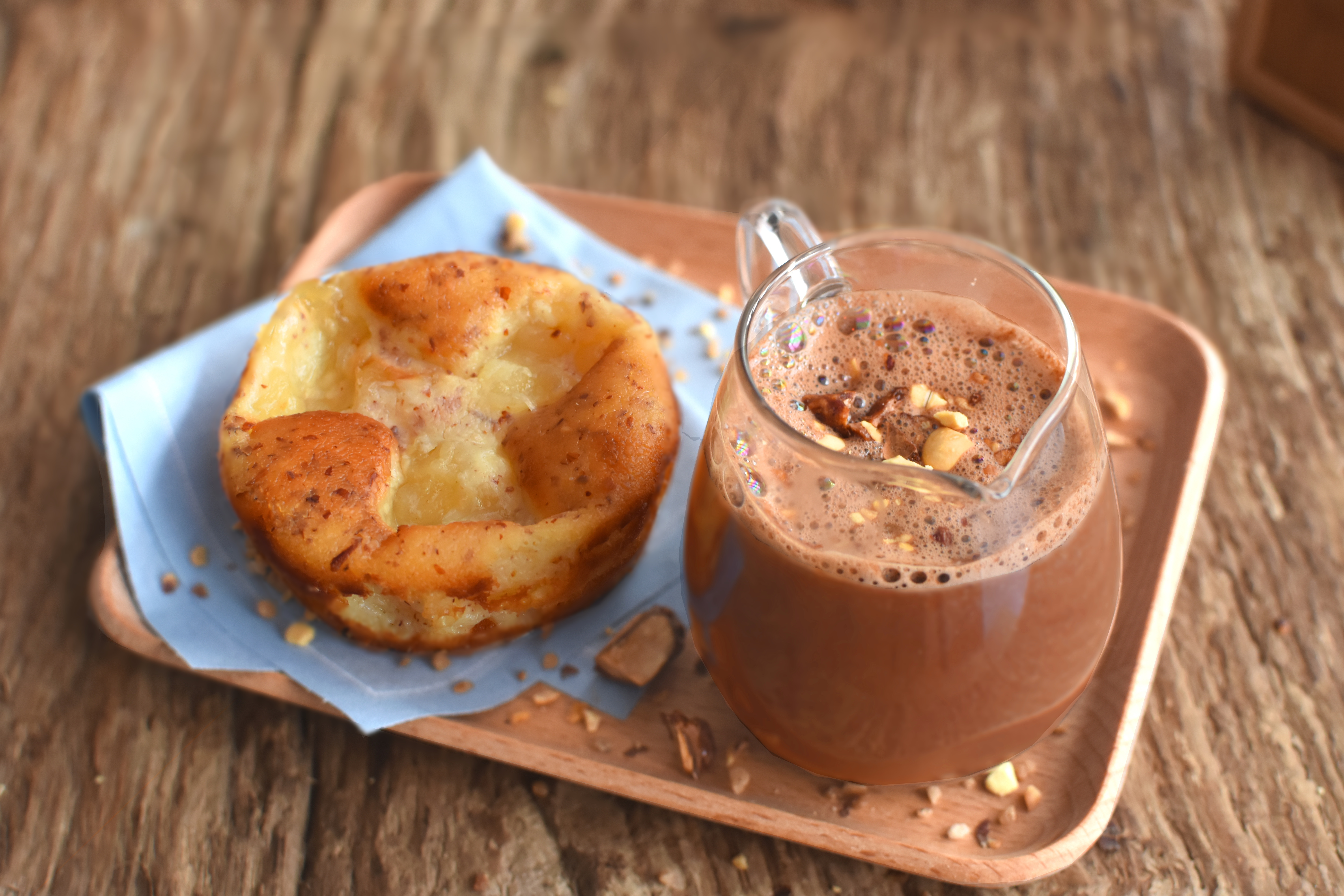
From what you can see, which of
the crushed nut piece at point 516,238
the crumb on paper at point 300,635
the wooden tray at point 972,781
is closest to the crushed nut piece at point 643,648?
the wooden tray at point 972,781

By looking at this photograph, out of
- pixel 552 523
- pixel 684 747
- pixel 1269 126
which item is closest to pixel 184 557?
pixel 552 523

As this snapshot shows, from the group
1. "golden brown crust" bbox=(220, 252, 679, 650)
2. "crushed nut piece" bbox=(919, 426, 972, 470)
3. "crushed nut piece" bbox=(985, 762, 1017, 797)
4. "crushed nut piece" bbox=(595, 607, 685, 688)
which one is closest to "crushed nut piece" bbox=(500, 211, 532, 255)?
"golden brown crust" bbox=(220, 252, 679, 650)

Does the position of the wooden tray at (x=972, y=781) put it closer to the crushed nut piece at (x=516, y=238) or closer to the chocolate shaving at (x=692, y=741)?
the chocolate shaving at (x=692, y=741)

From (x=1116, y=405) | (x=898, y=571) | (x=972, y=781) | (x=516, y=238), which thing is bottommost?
(x=972, y=781)

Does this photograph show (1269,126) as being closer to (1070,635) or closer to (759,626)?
(1070,635)

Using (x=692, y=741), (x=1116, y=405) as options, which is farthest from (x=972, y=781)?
(x=1116, y=405)

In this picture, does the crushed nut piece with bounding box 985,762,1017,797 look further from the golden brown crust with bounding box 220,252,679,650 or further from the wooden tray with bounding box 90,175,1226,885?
the golden brown crust with bounding box 220,252,679,650

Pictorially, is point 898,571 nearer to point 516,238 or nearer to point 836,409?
point 836,409
